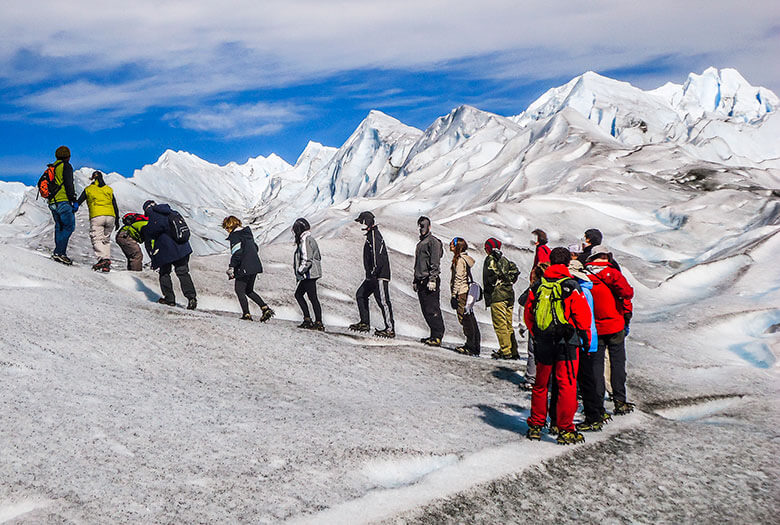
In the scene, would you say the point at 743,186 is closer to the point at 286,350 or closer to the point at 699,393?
the point at 699,393

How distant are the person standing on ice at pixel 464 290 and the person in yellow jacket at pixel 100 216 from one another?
739 centimetres

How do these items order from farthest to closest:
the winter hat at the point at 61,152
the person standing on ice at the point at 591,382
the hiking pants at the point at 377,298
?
the winter hat at the point at 61,152 < the hiking pants at the point at 377,298 < the person standing on ice at the point at 591,382

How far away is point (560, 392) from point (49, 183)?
10.8m

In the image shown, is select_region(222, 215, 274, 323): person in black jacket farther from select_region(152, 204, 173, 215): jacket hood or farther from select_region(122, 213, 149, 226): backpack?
select_region(122, 213, 149, 226): backpack

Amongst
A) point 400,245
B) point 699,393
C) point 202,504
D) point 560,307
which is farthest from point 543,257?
point 400,245

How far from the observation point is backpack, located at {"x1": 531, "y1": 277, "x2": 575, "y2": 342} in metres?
6.69

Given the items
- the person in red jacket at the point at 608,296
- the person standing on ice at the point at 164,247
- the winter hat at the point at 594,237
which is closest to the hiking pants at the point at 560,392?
the person in red jacket at the point at 608,296

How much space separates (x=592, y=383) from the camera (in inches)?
290

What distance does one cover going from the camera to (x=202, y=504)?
493 cm

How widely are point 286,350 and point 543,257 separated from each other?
4182 millimetres

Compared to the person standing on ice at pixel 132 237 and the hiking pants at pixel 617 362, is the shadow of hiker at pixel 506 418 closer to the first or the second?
the hiking pants at pixel 617 362

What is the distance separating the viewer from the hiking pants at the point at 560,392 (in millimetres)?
6801

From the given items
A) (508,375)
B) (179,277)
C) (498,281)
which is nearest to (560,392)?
(508,375)

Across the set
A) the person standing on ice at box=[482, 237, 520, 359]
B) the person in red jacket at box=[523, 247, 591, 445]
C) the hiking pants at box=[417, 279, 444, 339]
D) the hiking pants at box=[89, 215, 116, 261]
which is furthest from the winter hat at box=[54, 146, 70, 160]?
the person in red jacket at box=[523, 247, 591, 445]
